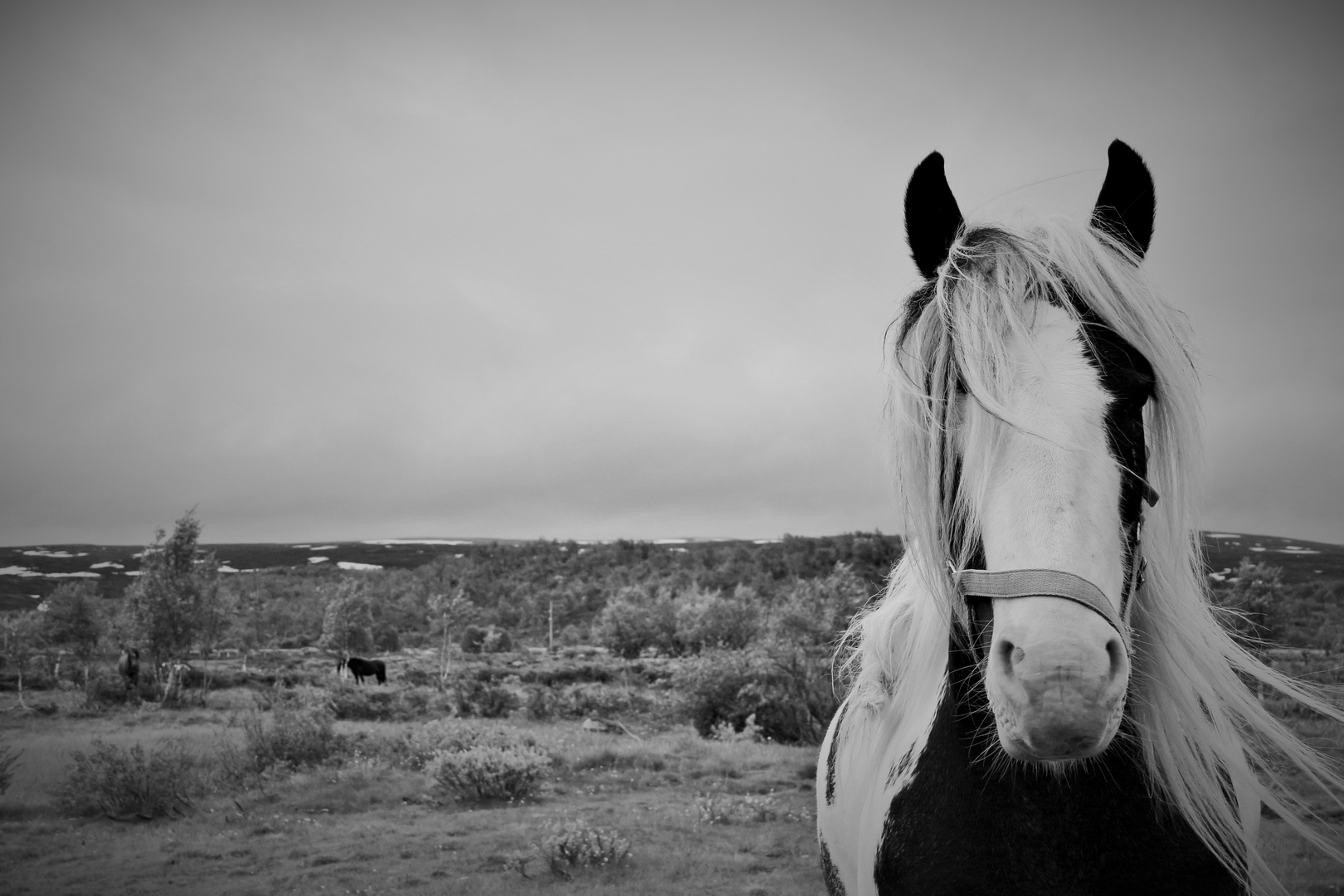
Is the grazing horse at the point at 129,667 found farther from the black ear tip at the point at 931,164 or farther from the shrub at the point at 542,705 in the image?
the black ear tip at the point at 931,164

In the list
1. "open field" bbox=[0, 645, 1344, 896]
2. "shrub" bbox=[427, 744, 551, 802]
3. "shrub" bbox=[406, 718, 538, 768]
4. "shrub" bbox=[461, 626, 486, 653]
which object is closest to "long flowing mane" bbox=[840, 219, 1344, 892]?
"open field" bbox=[0, 645, 1344, 896]

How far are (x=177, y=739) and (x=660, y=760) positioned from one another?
10.3 meters

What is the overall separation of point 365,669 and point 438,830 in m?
21.3

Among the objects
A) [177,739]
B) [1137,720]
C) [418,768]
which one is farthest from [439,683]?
[1137,720]

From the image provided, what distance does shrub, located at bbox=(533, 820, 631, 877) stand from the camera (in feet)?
25.4

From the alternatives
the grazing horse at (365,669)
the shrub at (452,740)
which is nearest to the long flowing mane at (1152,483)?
the shrub at (452,740)

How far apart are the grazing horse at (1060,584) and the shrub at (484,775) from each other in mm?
10247

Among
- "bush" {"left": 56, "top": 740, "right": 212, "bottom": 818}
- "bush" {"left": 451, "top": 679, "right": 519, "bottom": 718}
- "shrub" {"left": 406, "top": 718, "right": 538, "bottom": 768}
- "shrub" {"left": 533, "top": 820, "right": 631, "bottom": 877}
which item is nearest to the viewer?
"shrub" {"left": 533, "top": 820, "right": 631, "bottom": 877}

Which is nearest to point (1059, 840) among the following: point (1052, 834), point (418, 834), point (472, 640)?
point (1052, 834)

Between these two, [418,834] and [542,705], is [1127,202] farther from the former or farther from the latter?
[542,705]

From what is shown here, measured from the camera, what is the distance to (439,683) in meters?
24.5

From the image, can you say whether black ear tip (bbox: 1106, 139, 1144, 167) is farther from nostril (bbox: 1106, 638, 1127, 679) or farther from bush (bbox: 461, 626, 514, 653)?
bush (bbox: 461, 626, 514, 653)

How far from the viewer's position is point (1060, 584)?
1.26m

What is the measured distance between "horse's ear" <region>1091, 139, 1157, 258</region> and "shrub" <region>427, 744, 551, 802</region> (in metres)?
11.3
